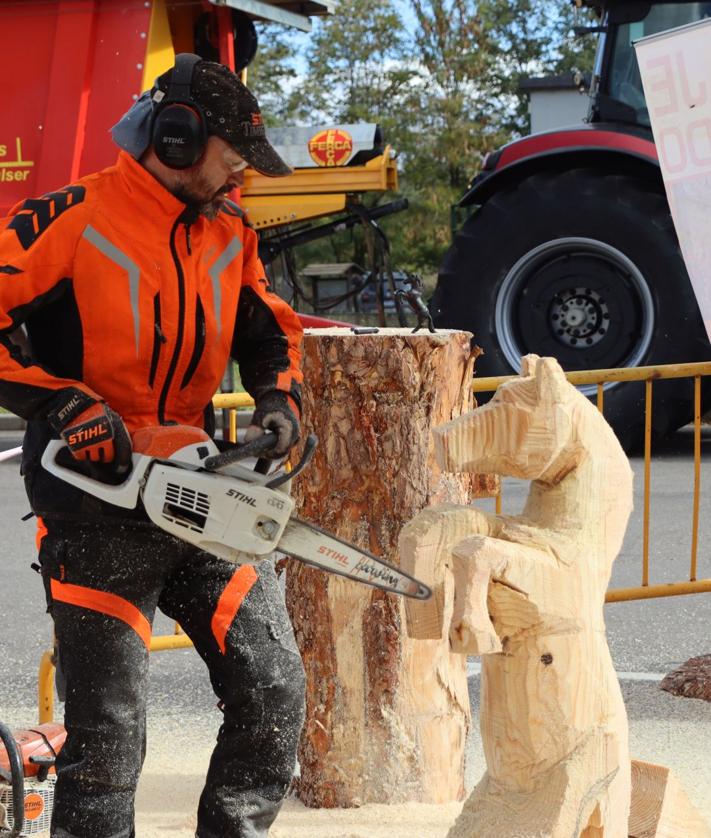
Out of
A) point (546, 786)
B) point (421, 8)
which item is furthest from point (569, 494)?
point (421, 8)

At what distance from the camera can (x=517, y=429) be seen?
75.2 inches

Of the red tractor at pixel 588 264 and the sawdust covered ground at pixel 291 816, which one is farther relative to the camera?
the red tractor at pixel 588 264

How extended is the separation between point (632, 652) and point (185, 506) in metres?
2.72

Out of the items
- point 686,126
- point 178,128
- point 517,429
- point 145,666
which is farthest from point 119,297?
point 686,126

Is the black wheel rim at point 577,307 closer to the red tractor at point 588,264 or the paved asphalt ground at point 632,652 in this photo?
the red tractor at point 588,264

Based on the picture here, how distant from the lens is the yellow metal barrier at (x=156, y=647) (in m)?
3.23

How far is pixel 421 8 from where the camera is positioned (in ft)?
72.1

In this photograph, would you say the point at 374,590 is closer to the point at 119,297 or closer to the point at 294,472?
the point at 294,472

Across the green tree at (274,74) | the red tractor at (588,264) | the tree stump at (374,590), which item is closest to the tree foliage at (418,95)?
the green tree at (274,74)

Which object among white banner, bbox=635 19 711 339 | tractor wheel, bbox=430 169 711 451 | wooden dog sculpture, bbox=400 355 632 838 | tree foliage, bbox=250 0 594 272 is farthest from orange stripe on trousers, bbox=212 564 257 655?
tree foliage, bbox=250 0 594 272

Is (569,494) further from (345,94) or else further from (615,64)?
(345,94)

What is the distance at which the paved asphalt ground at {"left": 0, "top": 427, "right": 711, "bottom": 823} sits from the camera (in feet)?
11.6

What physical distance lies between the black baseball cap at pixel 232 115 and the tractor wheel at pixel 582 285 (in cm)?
508

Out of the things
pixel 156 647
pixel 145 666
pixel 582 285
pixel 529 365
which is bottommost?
pixel 156 647
